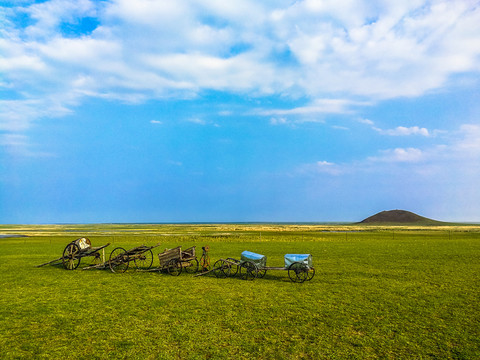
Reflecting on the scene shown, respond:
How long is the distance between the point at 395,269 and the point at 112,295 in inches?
681

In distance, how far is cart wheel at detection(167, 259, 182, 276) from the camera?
19.2 metres

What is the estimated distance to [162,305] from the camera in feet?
42.3

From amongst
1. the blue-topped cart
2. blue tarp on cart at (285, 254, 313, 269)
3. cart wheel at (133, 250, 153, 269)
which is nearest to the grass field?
the blue-topped cart

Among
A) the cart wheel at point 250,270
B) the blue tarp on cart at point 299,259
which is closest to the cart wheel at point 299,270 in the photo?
the blue tarp on cart at point 299,259

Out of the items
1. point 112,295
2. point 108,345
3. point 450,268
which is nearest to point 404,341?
point 108,345

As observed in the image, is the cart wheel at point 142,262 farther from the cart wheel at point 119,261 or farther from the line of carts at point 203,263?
the cart wheel at point 119,261

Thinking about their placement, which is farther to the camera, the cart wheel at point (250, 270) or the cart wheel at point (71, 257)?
the cart wheel at point (71, 257)

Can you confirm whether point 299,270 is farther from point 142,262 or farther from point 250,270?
point 142,262

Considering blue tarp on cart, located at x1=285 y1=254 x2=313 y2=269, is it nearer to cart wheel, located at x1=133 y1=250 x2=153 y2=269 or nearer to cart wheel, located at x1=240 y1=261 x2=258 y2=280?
cart wheel, located at x1=240 y1=261 x2=258 y2=280

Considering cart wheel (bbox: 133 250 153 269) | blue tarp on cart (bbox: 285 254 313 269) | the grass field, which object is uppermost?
blue tarp on cart (bbox: 285 254 313 269)

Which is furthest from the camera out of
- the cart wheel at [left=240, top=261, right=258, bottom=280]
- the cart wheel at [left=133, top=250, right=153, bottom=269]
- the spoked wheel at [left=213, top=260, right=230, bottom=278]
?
the cart wheel at [left=133, top=250, right=153, bottom=269]

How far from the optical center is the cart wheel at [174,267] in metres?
19.2

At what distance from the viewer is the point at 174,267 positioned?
19.5m

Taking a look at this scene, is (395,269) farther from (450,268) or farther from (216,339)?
(216,339)
